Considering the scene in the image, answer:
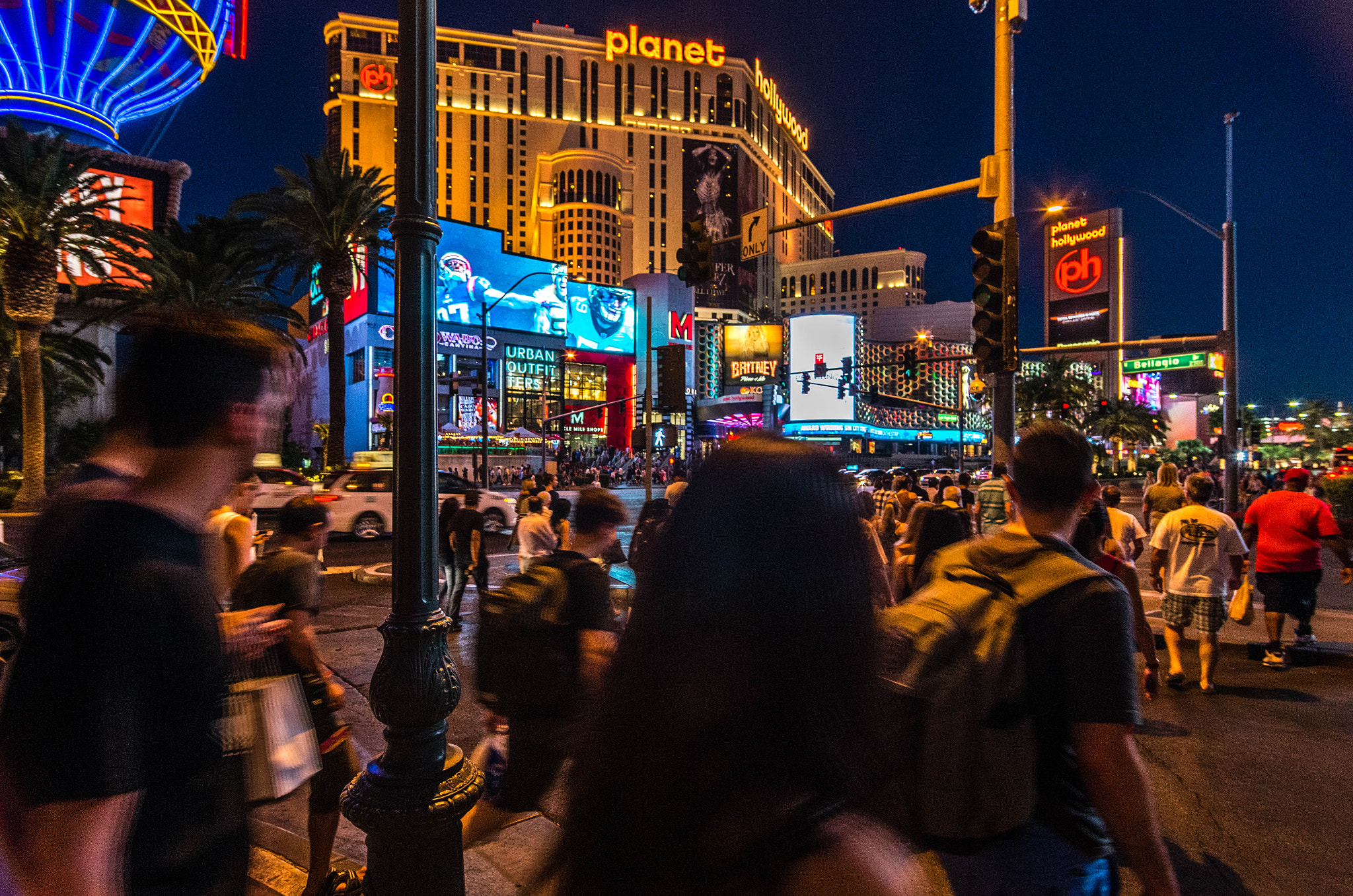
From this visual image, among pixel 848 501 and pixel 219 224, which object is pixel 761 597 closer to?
pixel 848 501

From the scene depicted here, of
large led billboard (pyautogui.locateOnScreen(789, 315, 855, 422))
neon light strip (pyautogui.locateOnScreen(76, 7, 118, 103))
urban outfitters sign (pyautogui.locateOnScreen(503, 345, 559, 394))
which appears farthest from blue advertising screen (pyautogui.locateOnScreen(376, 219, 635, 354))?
neon light strip (pyautogui.locateOnScreen(76, 7, 118, 103))

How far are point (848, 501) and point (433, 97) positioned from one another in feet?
10.5

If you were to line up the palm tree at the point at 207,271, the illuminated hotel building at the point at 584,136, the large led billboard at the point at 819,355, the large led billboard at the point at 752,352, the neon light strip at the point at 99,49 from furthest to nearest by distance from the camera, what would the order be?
the illuminated hotel building at the point at 584,136 → the large led billboard at the point at 752,352 → the large led billboard at the point at 819,355 → the neon light strip at the point at 99,49 → the palm tree at the point at 207,271

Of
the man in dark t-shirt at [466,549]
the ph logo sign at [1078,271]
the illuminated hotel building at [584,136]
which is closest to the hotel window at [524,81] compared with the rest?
the illuminated hotel building at [584,136]

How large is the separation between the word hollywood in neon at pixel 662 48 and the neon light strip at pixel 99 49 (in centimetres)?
9834

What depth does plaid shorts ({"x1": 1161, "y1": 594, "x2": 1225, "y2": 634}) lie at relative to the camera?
20.3 ft

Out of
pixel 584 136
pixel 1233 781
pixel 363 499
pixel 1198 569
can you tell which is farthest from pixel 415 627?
pixel 584 136

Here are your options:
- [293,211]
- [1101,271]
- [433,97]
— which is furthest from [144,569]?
[293,211]

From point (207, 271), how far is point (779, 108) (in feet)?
455

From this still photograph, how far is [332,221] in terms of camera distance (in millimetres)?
28109

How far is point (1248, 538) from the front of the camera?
7.50 m

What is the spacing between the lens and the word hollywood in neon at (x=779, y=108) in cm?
13662

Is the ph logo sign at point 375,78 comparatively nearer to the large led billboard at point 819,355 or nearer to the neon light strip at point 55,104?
the large led billboard at point 819,355

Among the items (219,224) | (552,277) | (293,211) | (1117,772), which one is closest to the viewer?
(1117,772)
